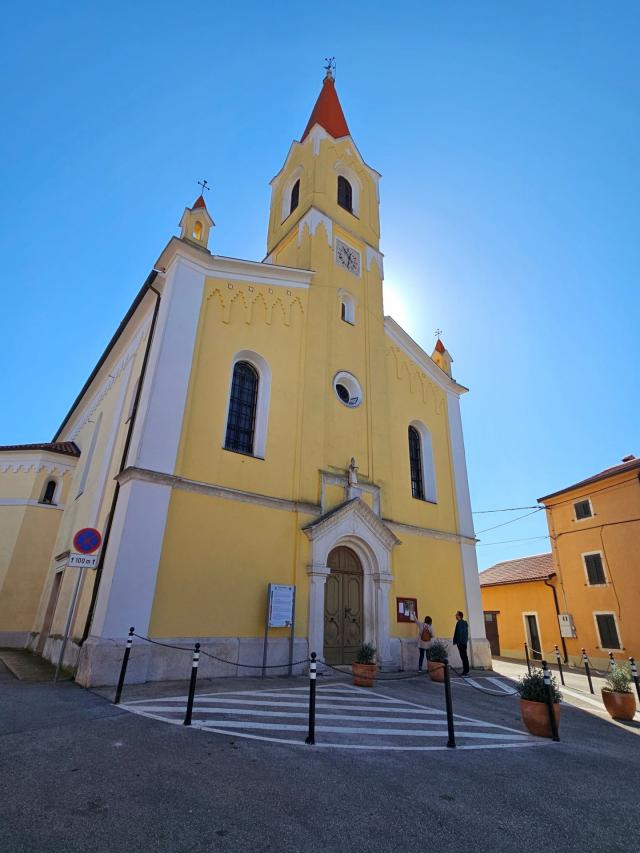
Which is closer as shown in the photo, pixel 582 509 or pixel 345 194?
A: pixel 345 194

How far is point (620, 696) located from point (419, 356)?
497 inches

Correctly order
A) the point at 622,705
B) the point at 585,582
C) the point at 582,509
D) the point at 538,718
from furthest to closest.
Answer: the point at 582,509
the point at 585,582
the point at 622,705
the point at 538,718

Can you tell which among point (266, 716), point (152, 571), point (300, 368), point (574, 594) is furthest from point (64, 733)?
point (574, 594)

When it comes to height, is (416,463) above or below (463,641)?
above

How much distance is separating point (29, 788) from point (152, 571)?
5.60 m

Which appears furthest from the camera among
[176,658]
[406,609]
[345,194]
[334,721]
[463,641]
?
[345,194]

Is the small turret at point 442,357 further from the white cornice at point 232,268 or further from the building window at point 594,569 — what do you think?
the building window at point 594,569

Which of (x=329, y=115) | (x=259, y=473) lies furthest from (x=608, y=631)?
(x=329, y=115)

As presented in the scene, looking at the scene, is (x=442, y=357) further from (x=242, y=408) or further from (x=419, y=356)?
(x=242, y=408)

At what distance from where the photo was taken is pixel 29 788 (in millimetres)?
3795

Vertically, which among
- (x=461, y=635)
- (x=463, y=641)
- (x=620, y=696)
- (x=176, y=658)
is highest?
(x=461, y=635)

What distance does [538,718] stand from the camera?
6609mm

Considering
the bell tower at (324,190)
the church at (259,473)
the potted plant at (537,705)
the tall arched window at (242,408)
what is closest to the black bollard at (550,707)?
the potted plant at (537,705)

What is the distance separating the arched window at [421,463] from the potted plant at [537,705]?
9061mm
